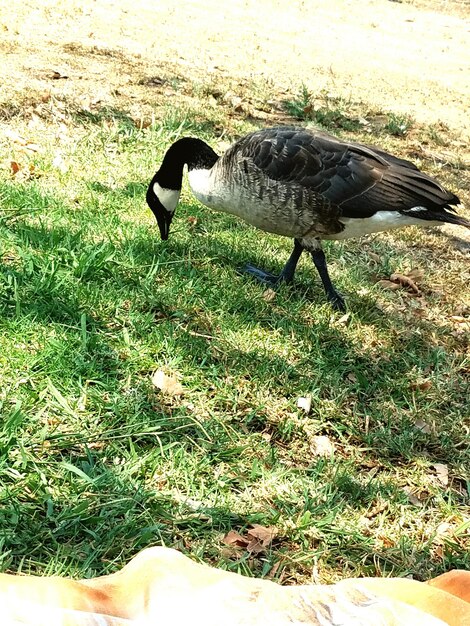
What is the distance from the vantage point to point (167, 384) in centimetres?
323

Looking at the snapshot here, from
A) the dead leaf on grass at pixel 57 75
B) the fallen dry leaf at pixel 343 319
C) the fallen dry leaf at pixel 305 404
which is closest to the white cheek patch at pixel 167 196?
the fallen dry leaf at pixel 343 319

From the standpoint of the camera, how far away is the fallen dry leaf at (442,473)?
3.16 metres

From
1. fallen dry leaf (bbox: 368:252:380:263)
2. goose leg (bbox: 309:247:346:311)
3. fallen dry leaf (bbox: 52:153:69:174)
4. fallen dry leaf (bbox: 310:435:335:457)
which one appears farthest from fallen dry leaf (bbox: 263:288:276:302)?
fallen dry leaf (bbox: 52:153:69:174)

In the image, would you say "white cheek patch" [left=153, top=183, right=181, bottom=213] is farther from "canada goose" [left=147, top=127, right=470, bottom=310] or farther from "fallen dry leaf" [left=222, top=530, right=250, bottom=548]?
"fallen dry leaf" [left=222, top=530, right=250, bottom=548]

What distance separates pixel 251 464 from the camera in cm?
293

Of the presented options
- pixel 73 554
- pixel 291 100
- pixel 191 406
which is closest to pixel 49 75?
pixel 291 100

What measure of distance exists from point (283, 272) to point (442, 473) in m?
1.81

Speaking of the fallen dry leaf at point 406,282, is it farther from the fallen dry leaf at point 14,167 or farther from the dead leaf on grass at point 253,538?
the fallen dry leaf at point 14,167

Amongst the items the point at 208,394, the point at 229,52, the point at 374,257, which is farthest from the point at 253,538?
the point at 229,52

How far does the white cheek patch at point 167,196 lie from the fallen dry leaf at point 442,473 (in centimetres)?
245

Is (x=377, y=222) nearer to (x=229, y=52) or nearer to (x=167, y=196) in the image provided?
(x=167, y=196)

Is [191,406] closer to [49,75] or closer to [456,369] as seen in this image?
[456,369]

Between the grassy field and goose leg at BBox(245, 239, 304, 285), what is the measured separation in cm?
10

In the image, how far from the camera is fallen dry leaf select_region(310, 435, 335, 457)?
3164mm
